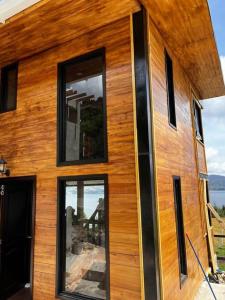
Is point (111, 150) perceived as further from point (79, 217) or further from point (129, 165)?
point (79, 217)

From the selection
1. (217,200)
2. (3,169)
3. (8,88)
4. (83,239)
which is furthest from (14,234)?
(217,200)

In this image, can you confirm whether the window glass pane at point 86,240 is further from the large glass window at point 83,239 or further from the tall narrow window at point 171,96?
the tall narrow window at point 171,96

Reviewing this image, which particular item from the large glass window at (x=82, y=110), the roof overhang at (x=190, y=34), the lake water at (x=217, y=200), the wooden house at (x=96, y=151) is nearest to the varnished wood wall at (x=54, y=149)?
the wooden house at (x=96, y=151)

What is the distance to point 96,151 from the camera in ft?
11.7

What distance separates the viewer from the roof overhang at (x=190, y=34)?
3545 mm

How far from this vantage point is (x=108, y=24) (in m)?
3.68

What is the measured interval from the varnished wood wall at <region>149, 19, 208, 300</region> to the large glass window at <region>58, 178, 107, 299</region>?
0.82 meters

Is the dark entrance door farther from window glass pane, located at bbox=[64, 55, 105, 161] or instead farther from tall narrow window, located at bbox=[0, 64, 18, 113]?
tall narrow window, located at bbox=[0, 64, 18, 113]

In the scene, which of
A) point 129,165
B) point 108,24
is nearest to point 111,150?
point 129,165

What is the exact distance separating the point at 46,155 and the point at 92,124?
3.13ft

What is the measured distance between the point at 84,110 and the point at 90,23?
1.31m

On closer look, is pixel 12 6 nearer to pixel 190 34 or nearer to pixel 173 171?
pixel 190 34

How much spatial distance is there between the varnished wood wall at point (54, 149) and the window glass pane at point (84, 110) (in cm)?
18

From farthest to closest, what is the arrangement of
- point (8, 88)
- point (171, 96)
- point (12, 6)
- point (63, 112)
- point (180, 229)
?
point (8, 88) < point (171, 96) < point (180, 229) < point (63, 112) < point (12, 6)
